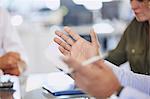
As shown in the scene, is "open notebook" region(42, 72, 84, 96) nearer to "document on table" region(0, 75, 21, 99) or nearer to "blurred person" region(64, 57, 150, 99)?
"document on table" region(0, 75, 21, 99)

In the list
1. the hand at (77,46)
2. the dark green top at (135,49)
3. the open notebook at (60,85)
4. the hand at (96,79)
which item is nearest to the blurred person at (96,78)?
the hand at (96,79)

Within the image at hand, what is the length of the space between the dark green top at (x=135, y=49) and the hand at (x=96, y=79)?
3.50 feet

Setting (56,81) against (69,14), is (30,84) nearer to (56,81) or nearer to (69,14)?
(56,81)

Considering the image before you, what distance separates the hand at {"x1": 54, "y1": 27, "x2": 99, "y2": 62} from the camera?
41.6 inches

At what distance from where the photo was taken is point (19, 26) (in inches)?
121

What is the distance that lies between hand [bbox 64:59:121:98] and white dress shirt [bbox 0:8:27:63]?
1.12 m

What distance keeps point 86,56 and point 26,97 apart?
0.37 metres

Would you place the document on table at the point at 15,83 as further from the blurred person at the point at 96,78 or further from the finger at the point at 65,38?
the blurred person at the point at 96,78

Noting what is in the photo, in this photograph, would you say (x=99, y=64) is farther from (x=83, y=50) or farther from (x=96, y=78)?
(x=83, y=50)

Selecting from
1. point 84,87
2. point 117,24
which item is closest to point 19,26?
point 117,24

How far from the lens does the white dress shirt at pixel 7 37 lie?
1886mm

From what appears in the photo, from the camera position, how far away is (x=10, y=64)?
1479 mm

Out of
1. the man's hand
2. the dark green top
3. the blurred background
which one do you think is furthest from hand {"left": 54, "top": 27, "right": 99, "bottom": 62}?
the blurred background

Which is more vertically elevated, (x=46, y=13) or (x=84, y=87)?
(x=84, y=87)
